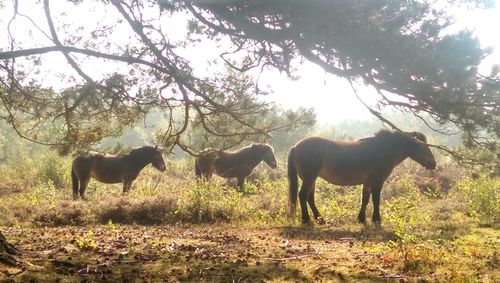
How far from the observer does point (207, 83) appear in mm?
7184

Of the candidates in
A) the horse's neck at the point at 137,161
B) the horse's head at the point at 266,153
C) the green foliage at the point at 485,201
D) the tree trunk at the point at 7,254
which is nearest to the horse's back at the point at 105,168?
the horse's neck at the point at 137,161

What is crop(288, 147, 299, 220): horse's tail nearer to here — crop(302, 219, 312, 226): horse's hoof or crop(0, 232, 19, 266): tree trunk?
Answer: crop(302, 219, 312, 226): horse's hoof

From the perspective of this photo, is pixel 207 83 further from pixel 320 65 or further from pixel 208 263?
pixel 208 263

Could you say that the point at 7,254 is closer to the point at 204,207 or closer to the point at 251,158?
the point at 204,207

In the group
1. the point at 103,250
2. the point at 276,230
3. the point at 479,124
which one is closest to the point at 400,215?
the point at 479,124

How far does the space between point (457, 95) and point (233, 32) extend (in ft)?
10.1

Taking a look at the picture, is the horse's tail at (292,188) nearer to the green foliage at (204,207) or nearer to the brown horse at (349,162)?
the brown horse at (349,162)

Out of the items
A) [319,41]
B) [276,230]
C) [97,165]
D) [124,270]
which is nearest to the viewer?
[124,270]

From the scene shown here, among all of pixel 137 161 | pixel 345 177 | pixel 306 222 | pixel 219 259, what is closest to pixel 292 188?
pixel 306 222

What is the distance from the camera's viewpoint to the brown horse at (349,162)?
32.1 ft

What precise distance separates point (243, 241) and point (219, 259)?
156 centimetres

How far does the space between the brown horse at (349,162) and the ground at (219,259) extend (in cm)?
222

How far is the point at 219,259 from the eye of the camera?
17.7 ft

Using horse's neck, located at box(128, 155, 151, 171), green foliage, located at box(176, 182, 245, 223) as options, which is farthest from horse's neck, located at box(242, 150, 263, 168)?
green foliage, located at box(176, 182, 245, 223)
